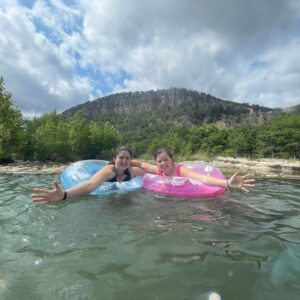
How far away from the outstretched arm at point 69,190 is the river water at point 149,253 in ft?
1.14

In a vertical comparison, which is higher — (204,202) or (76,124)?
(76,124)

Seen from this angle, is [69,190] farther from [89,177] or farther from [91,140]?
[91,140]

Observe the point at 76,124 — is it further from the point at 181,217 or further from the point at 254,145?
the point at 181,217

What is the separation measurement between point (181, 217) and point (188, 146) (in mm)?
59914

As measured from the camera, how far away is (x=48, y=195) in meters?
3.93

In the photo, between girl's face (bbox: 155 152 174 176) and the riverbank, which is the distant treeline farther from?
girl's face (bbox: 155 152 174 176)

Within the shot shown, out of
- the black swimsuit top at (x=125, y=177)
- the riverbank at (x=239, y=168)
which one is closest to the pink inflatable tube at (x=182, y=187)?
the black swimsuit top at (x=125, y=177)

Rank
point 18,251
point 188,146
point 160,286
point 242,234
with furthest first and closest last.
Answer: point 188,146, point 242,234, point 18,251, point 160,286

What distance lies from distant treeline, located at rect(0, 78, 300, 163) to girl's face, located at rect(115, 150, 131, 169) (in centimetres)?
2633

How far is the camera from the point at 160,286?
7.84 feet

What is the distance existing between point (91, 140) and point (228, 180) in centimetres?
4504

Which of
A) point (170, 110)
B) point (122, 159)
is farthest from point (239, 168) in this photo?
point (170, 110)

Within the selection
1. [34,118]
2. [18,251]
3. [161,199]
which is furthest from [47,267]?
[34,118]

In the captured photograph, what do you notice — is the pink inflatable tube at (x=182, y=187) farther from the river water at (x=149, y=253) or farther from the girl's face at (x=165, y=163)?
the river water at (x=149, y=253)
